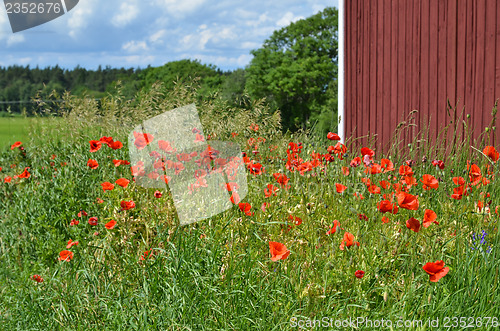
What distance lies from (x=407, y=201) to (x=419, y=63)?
4479 mm

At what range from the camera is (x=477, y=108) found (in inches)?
220

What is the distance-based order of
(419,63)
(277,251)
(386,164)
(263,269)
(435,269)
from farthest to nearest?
1. (419,63)
2. (386,164)
3. (263,269)
4. (277,251)
5. (435,269)

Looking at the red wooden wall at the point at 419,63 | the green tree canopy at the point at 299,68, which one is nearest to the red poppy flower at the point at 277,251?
the red wooden wall at the point at 419,63

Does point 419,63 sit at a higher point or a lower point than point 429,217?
higher

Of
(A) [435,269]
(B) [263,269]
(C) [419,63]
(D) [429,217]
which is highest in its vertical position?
(C) [419,63]

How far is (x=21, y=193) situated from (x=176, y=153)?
1.65m

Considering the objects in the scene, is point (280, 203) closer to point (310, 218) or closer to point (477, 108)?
point (310, 218)

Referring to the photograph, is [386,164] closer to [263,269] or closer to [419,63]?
[263,269]

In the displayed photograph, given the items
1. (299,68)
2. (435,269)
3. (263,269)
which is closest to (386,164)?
(263,269)

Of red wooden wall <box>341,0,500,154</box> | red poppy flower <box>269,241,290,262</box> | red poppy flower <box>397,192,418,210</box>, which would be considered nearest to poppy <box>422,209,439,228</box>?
red poppy flower <box>397,192,418,210</box>

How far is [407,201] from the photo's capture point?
204cm

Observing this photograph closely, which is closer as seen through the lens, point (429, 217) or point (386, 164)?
point (429, 217)

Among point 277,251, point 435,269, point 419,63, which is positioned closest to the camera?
point 435,269

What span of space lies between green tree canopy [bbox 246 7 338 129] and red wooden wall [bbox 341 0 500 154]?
15.4 metres
